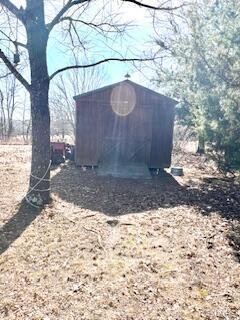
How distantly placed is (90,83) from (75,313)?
28739 mm

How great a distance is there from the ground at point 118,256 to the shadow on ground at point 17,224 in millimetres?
16

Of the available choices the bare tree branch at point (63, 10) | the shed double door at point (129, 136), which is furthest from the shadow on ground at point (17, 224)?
the shed double door at point (129, 136)

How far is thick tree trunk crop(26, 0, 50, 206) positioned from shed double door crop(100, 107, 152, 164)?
4960 millimetres

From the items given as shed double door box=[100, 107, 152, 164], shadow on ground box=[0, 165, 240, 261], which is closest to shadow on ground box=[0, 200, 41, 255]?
shadow on ground box=[0, 165, 240, 261]

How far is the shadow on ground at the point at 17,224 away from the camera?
4559mm

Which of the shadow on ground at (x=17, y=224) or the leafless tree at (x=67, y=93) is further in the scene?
the leafless tree at (x=67, y=93)

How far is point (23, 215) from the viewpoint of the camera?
18.4 ft

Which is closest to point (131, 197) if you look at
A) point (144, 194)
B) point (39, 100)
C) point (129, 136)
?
point (144, 194)

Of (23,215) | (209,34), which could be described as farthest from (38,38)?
(209,34)

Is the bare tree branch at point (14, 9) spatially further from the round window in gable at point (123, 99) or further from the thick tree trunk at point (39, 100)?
the round window in gable at point (123, 99)

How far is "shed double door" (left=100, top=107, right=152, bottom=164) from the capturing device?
11039 millimetres

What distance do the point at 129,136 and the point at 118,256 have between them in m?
7.29

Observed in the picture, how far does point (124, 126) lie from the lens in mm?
11195

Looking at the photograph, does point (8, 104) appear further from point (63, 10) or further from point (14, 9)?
point (63, 10)
